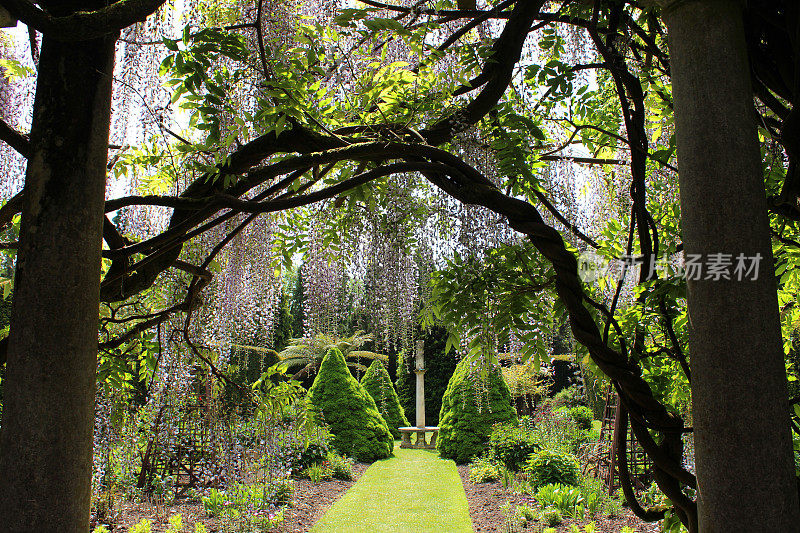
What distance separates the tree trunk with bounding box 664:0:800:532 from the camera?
0.99 meters

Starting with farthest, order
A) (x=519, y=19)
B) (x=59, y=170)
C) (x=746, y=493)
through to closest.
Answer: (x=519, y=19) < (x=59, y=170) < (x=746, y=493)

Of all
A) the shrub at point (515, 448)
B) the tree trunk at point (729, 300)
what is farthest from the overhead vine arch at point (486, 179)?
the shrub at point (515, 448)

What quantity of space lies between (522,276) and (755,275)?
4.45 ft

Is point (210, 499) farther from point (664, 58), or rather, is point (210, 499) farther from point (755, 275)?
point (755, 275)

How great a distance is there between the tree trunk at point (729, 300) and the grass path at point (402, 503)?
617cm

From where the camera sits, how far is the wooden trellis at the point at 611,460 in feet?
24.1

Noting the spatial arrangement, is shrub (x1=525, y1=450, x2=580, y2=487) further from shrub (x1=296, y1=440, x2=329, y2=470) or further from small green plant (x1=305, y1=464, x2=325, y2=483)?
shrub (x1=296, y1=440, x2=329, y2=470)

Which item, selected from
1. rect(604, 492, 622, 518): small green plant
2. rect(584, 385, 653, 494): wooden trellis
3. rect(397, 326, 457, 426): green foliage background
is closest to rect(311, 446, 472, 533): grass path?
rect(604, 492, 622, 518): small green plant

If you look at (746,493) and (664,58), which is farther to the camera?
(664,58)

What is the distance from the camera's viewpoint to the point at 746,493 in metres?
0.99

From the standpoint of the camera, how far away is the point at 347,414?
12172mm

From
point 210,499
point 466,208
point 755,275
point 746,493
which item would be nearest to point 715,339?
point 755,275

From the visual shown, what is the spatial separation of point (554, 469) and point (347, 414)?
17.1 feet

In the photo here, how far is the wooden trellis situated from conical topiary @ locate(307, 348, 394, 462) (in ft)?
15.2
